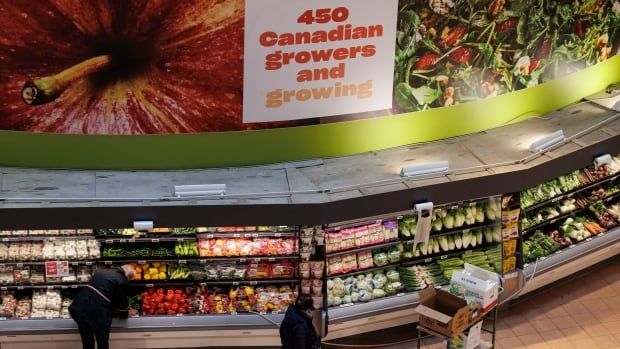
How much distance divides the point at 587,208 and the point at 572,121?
1148 mm

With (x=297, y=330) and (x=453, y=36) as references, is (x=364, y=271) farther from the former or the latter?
(x=453, y=36)

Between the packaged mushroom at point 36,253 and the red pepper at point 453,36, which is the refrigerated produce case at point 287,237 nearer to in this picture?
the packaged mushroom at point 36,253

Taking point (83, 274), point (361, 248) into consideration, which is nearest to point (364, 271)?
point (361, 248)

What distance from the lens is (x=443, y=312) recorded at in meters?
8.66

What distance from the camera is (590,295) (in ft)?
36.2

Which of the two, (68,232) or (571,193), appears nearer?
(68,232)

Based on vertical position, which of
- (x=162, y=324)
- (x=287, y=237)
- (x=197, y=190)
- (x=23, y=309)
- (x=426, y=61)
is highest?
(x=426, y=61)

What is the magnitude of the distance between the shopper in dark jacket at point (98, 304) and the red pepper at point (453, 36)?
14.2 ft

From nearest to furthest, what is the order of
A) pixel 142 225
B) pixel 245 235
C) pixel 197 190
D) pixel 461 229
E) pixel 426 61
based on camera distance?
pixel 142 225
pixel 197 190
pixel 245 235
pixel 426 61
pixel 461 229

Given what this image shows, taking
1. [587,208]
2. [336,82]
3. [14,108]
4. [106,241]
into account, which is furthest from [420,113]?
[14,108]

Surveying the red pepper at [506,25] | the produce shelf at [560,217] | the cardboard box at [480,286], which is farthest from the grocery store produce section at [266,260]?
the red pepper at [506,25]

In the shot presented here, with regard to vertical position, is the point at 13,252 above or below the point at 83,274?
above

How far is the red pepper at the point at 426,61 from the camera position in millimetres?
10086

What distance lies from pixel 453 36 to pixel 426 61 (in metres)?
0.42
